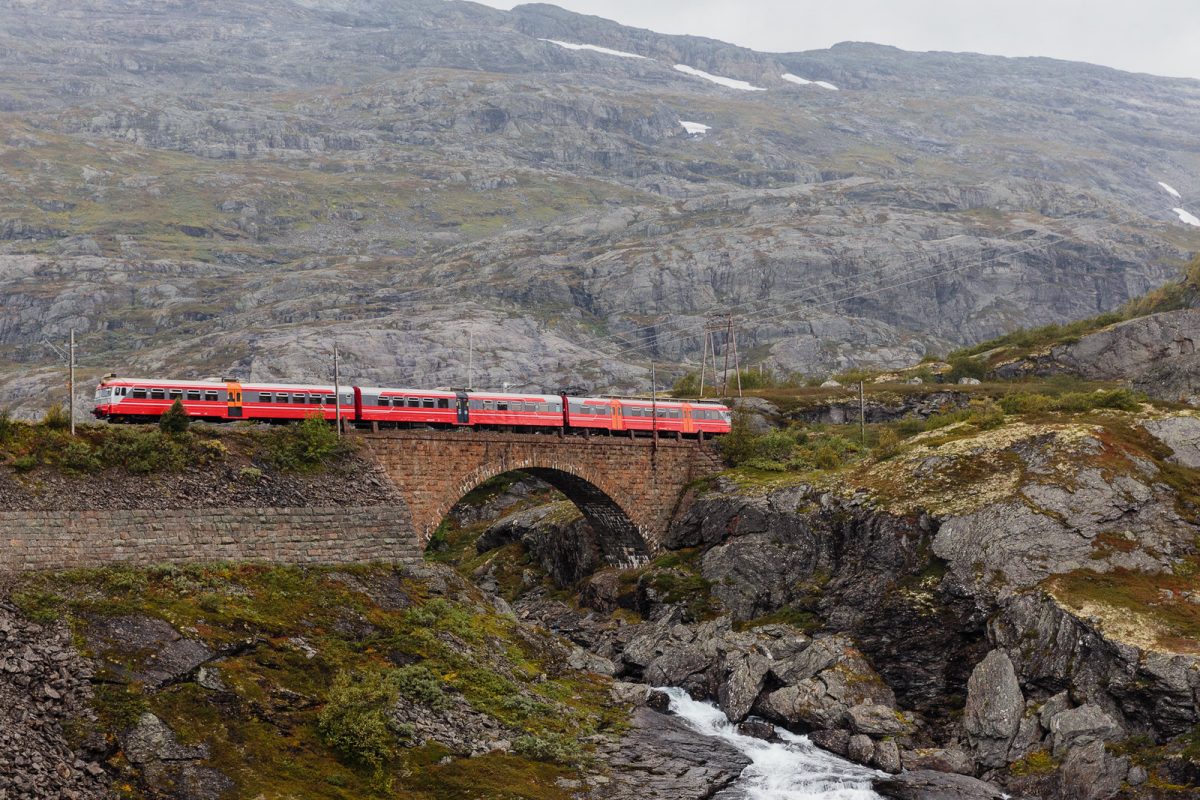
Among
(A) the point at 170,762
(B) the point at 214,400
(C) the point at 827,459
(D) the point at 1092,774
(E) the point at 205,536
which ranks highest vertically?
(B) the point at 214,400

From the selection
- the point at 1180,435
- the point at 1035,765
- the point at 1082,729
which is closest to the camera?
the point at 1035,765

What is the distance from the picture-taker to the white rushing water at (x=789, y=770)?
156 feet

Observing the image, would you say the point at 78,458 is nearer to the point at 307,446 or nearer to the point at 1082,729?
the point at 307,446

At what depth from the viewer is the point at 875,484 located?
68.8 m

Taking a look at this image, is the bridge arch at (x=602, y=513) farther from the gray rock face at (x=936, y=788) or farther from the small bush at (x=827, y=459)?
the gray rock face at (x=936, y=788)

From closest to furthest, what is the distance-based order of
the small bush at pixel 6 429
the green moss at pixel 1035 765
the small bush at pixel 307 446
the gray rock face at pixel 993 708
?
1. the green moss at pixel 1035 765
2. the small bush at pixel 6 429
3. the gray rock face at pixel 993 708
4. the small bush at pixel 307 446

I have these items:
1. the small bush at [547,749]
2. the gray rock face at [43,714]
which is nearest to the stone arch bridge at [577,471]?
the small bush at [547,749]

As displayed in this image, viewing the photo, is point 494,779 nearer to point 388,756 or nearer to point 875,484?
point 388,756

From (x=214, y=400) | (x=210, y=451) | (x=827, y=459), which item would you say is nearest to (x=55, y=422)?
(x=210, y=451)

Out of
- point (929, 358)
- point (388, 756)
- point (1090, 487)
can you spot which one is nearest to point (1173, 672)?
point (1090, 487)

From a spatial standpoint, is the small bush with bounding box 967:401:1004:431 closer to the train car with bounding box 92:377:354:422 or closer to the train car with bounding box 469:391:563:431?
the train car with bounding box 469:391:563:431

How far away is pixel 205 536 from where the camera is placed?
51.4m

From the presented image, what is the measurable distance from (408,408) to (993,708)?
131 feet

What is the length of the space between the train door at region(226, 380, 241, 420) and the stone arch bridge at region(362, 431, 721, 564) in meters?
9.34
